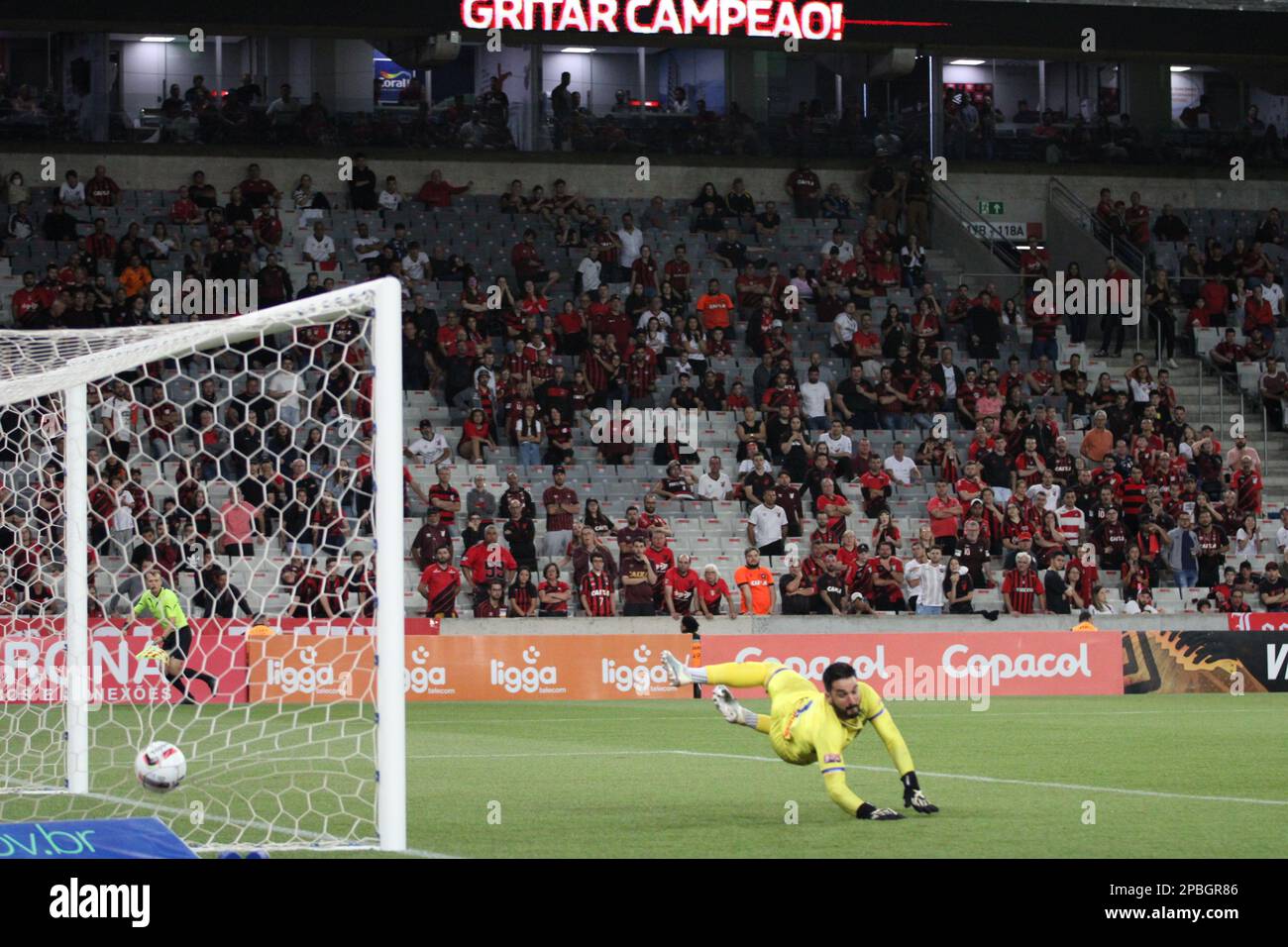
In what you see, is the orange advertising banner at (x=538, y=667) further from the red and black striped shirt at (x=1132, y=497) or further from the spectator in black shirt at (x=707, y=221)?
the spectator in black shirt at (x=707, y=221)

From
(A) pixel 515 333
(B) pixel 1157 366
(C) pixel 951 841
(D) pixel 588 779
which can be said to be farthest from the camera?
(B) pixel 1157 366

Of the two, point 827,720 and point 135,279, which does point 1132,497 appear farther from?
point 827,720

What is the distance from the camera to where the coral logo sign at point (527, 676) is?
22.7 meters

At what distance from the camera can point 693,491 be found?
1059 inches

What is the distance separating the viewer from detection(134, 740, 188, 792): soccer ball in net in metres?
10.0

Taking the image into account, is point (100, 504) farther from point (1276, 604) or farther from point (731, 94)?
point (731, 94)

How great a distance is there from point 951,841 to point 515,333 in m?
19.5

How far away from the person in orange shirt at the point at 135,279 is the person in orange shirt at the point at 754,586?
9.80 meters

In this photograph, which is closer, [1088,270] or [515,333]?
[515,333]

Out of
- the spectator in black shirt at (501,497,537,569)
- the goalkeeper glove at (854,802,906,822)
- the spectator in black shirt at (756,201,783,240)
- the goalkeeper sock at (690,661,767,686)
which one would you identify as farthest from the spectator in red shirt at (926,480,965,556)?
the goalkeeper glove at (854,802,906,822)

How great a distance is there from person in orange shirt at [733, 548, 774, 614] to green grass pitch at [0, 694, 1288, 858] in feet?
16.9

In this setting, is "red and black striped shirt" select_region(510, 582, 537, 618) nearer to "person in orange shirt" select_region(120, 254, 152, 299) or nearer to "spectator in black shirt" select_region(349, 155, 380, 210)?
"person in orange shirt" select_region(120, 254, 152, 299)

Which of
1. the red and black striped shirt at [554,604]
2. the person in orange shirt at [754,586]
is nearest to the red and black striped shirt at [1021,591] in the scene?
the person in orange shirt at [754,586]
